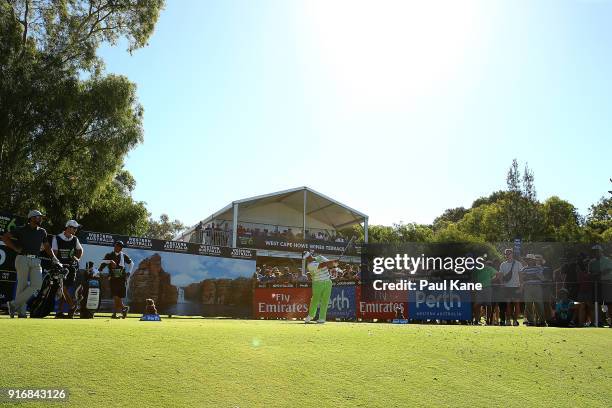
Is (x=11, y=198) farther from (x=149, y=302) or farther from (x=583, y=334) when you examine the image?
(x=583, y=334)

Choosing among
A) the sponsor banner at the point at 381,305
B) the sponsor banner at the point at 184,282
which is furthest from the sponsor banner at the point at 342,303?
the sponsor banner at the point at 184,282

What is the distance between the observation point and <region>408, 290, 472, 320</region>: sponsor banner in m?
21.1

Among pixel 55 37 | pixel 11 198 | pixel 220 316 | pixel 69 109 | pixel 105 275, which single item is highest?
pixel 55 37

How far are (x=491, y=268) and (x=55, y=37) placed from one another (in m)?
25.7

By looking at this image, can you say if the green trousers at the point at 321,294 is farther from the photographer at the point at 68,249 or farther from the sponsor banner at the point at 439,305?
the sponsor banner at the point at 439,305

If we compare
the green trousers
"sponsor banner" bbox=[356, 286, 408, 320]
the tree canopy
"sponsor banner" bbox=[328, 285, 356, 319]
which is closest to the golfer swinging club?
the green trousers

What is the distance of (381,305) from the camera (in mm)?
23453

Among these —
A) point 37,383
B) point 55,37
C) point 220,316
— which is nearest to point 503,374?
point 37,383

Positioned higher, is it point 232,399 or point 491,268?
point 491,268

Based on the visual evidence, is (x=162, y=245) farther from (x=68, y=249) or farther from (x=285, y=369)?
(x=285, y=369)

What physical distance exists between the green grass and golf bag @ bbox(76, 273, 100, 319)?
7.14 meters

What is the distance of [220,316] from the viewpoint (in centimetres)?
2788

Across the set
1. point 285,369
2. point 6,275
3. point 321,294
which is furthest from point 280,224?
point 285,369

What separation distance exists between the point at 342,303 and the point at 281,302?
11.1ft
